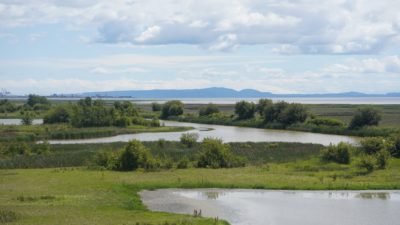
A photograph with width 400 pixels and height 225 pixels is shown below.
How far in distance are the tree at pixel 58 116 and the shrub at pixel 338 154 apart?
8581 centimetres

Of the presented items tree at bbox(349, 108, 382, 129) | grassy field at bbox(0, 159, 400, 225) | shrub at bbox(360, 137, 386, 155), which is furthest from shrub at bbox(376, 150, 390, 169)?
tree at bbox(349, 108, 382, 129)

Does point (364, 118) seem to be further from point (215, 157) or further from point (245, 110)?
point (215, 157)

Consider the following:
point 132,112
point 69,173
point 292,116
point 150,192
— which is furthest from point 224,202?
point 132,112

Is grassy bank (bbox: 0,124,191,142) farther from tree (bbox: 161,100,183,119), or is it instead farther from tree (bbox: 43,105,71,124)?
tree (bbox: 161,100,183,119)

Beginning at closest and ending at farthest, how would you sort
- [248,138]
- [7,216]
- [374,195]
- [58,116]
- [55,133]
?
[7,216] → [374,195] → [248,138] → [55,133] → [58,116]

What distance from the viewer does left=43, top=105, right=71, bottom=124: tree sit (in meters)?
128

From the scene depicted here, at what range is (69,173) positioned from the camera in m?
44.4

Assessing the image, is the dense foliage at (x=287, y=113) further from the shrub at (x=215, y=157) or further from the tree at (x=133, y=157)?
the tree at (x=133, y=157)

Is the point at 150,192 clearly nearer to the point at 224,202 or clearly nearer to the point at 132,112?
the point at 224,202

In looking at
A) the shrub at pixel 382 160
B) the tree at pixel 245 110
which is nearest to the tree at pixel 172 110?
the tree at pixel 245 110

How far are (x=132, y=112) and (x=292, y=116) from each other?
39.0 meters

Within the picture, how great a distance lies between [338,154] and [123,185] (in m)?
23.1

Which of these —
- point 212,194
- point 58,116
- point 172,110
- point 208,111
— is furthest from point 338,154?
point 172,110

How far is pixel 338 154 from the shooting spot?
171ft
